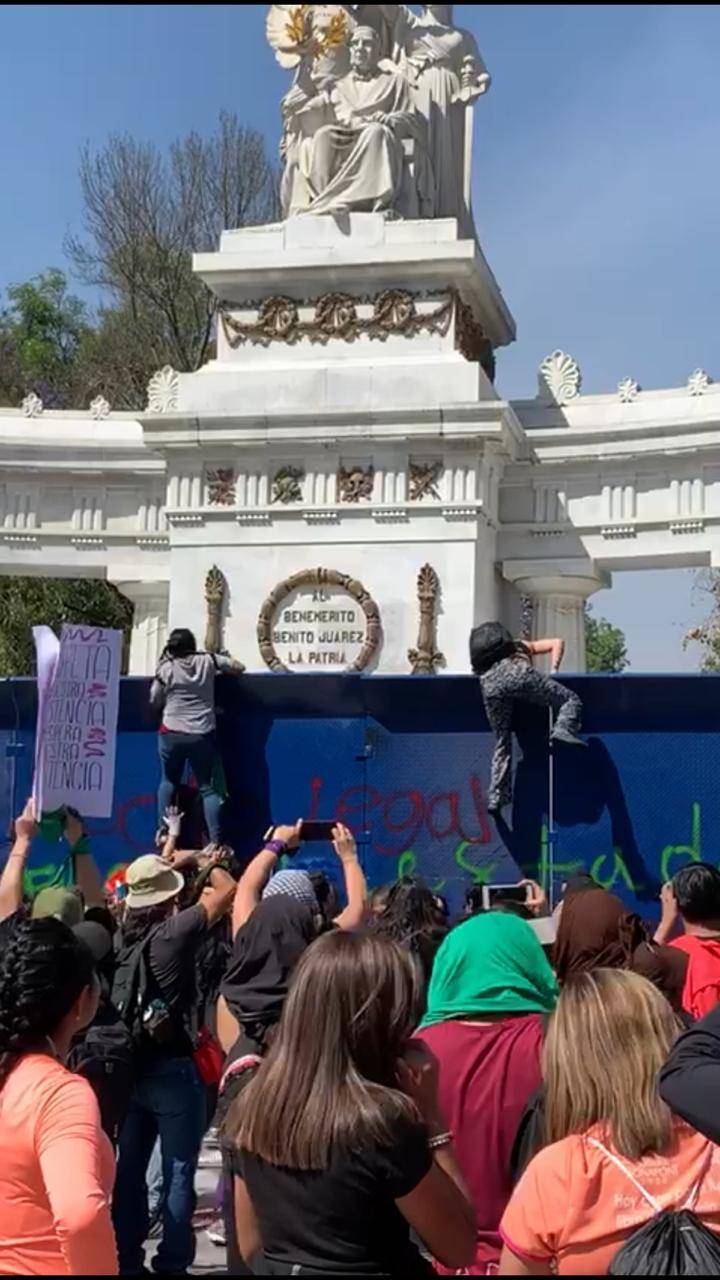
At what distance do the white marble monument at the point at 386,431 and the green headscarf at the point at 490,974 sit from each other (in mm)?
12090

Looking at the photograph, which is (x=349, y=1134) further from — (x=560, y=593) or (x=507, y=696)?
(x=560, y=593)

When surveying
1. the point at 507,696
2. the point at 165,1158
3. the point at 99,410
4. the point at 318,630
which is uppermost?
the point at 99,410

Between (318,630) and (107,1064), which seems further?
(318,630)

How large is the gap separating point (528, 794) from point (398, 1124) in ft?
20.3

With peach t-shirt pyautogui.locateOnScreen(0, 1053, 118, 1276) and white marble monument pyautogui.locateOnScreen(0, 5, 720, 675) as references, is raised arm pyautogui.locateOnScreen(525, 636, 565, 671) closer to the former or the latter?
white marble monument pyautogui.locateOnScreen(0, 5, 720, 675)

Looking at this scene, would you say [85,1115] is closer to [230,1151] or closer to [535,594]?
[230,1151]

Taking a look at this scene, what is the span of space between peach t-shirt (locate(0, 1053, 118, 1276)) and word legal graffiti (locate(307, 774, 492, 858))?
6020 mm

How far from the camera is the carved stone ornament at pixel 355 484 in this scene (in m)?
17.0

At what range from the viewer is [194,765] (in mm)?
9820

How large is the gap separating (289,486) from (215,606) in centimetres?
161

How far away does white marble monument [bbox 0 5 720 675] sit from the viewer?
16.7 metres

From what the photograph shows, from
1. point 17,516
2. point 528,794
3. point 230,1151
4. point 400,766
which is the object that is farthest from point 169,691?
point 17,516

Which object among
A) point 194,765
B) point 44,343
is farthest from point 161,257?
point 194,765

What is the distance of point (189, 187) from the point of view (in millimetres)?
33781
